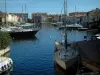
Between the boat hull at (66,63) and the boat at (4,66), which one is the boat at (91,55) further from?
the boat at (4,66)

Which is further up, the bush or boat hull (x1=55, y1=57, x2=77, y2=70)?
the bush

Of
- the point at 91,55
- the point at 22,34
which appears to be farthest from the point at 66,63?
the point at 22,34

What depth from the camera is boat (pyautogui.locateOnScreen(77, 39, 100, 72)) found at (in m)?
28.1

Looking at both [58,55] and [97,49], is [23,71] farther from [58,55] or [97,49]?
[97,49]

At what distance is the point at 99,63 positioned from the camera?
90.8 ft

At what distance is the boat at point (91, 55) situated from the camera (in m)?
28.1

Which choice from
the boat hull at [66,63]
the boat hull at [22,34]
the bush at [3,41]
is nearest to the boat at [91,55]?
the boat hull at [66,63]

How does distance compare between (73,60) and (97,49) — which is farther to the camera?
(73,60)

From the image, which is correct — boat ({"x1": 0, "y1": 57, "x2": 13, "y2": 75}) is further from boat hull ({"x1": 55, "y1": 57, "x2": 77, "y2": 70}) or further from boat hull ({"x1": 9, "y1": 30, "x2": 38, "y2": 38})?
boat hull ({"x1": 9, "y1": 30, "x2": 38, "y2": 38})

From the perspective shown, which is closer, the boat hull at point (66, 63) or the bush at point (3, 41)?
the boat hull at point (66, 63)

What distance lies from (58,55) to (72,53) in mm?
1647

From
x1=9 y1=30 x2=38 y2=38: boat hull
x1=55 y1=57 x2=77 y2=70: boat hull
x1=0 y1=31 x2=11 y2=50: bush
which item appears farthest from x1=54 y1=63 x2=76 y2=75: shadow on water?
x1=9 y1=30 x2=38 y2=38: boat hull

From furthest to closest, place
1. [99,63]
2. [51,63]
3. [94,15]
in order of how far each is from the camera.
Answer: [94,15], [51,63], [99,63]

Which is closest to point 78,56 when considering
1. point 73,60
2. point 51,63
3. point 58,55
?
point 73,60
